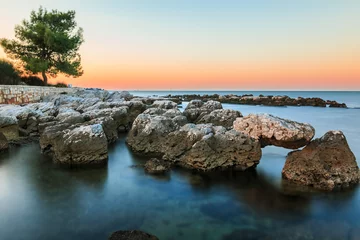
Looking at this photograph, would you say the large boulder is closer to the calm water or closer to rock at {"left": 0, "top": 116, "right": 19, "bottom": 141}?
the calm water

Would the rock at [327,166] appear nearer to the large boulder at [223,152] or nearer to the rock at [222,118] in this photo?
the large boulder at [223,152]

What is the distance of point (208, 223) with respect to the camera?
5.66 m

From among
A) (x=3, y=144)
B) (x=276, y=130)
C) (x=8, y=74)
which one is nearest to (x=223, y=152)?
(x=276, y=130)

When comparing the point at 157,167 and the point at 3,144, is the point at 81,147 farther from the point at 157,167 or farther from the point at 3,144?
the point at 3,144

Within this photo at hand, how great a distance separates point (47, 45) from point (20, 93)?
8.27m

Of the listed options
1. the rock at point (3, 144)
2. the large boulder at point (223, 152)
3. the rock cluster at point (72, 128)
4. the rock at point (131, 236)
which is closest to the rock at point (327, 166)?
the large boulder at point (223, 152)

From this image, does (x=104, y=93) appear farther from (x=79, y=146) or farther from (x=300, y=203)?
(x=300, y=203)

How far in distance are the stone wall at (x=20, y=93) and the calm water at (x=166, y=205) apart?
493 inches

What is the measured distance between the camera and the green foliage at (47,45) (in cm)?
2647

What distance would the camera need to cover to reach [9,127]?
12.6m

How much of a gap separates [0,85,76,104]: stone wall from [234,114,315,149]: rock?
18343mm

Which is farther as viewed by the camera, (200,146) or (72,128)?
(72,128)

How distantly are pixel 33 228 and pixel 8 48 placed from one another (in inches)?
1084

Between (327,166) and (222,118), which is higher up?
(222,118)
